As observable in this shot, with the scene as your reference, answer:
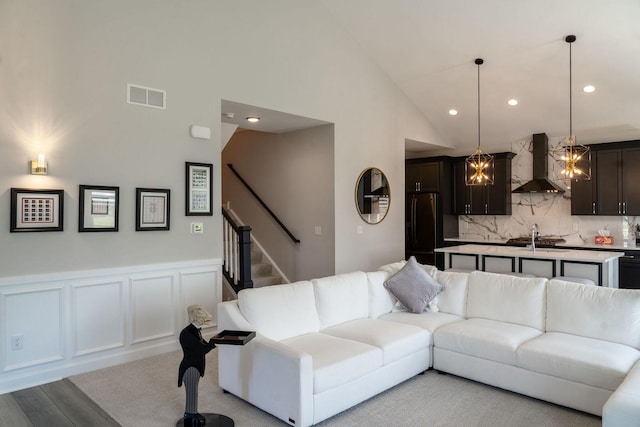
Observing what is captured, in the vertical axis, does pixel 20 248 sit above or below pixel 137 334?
above

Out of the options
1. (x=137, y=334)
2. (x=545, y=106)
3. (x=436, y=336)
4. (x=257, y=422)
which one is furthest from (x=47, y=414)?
(x=545, y=106)

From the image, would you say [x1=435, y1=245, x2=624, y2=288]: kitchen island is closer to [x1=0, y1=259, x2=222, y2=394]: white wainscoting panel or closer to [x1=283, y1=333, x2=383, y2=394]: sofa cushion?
[x1=283, y1=333, x2=383, y2=394]: sofa cushion

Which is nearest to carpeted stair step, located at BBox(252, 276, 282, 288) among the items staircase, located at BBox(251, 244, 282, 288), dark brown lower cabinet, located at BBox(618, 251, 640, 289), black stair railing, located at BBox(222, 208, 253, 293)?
staircase, located at BBox(251, 244, 282, 288)

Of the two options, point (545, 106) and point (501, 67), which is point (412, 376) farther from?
point (545, 106)

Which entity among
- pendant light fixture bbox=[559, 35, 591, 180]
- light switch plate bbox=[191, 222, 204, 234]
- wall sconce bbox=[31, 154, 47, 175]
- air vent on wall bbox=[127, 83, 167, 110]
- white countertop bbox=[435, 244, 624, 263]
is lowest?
white countertop bbox=[435, 244, 624, 263]

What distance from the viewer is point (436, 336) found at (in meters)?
3.96

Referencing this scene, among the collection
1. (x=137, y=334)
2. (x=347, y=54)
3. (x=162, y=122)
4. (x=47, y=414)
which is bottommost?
(x=47, y=414)

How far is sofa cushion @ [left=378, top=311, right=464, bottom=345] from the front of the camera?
13.5 ft

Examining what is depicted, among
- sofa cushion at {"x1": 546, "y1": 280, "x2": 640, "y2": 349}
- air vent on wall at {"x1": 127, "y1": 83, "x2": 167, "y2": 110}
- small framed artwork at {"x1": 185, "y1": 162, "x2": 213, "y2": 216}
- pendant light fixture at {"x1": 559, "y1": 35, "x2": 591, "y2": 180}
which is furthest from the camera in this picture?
pendant light fixture at {"x1": 559, "y1": 35, "x2": 591, "y2": 180}

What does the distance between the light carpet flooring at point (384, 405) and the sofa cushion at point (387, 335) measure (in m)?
0.30

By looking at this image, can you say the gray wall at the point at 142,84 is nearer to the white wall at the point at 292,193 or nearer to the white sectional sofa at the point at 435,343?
the white wall at the point at 292,193

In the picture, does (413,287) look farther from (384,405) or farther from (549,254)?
(549,254)

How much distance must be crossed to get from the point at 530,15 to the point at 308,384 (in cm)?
512

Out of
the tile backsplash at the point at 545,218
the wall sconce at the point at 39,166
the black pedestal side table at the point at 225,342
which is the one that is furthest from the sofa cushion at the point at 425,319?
the tile backsplash at the point at 545,218
